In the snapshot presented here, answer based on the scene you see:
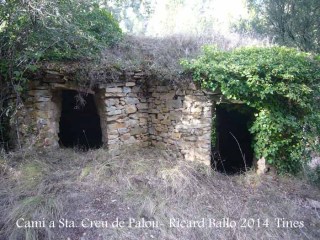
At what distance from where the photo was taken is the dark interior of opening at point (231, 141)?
6520 millimetres

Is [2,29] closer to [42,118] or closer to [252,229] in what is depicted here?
[42,118]

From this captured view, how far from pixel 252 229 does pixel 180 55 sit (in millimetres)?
3882

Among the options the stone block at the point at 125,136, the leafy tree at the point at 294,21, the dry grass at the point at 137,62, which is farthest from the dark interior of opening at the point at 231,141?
the leafy tree at the point at 294,21

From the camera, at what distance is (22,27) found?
201 inches

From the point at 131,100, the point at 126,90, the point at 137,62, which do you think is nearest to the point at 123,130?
the point at 131,100

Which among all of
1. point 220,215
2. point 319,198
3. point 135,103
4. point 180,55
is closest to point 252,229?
point 220,215

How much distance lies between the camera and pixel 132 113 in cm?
573

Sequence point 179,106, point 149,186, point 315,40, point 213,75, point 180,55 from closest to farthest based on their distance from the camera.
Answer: point 149,186, point 213,75, point 179,106, point 180,55, point 315,40

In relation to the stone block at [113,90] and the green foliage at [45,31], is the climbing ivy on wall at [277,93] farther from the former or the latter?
the green foliage at [45,31]

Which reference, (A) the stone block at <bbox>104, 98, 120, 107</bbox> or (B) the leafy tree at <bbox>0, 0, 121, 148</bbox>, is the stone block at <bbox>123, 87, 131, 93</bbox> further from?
(B) the leafy tree at <bbox>0, 0, 121, 148</bbox>

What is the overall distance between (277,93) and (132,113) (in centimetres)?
289

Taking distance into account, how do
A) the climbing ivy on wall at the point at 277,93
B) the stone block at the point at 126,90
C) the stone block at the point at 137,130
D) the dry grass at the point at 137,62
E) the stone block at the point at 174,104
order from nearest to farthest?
the climbing ivy on wall at the point at 277,93
the dry grass at the point at 137,62
the stone block at the point at 174,104
the stone block at the point at 126,90
the stone block at the point at 137,130

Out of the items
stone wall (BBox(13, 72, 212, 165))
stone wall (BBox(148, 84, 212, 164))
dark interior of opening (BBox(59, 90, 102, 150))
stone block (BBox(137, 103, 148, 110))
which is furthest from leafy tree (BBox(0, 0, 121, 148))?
dark interior of opening (BBox(59, 90, 102, 150))

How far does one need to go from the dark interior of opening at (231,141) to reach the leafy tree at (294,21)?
16.7 feet
